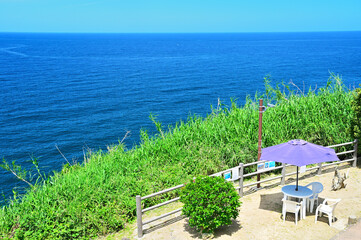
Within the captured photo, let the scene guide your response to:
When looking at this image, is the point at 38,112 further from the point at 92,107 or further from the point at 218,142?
the point at 218,142

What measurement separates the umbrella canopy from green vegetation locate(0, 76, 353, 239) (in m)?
3.52

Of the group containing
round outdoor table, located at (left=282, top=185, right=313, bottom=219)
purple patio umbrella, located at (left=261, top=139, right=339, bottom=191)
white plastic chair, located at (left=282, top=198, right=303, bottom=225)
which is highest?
purple patio umbrella, located at (left=261, top=139, right=339, bottom=191)

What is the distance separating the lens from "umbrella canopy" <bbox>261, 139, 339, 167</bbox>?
8.87m

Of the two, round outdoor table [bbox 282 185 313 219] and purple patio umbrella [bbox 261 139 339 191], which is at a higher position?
purple patio umbrella [bbox 261 139 339 191]

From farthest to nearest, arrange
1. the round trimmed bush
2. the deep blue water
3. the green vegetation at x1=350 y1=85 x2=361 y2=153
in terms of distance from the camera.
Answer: the deep blue water, the green vegetation at x1=350 y1=85 x2=361 y2=153, the round trimmed bush

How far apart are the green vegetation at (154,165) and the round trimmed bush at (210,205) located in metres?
2.33

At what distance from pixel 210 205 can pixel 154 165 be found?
4.40m

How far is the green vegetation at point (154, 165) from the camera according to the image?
9594mm

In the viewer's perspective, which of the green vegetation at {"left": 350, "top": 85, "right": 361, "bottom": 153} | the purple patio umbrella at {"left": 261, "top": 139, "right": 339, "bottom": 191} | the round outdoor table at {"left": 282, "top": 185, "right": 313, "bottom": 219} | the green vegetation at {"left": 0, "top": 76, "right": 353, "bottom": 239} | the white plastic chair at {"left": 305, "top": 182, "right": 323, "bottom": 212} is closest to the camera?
the purple patio umbrella at {"left": 261, "top": 139, "right": 339, "bottom": 191}

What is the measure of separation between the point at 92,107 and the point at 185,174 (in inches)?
1148

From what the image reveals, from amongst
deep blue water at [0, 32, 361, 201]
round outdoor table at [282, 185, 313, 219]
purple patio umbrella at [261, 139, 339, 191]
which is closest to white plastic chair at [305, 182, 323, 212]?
round outdoor table at [282, 185, 313, 219]

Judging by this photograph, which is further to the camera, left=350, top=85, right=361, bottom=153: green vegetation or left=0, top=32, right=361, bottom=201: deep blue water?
left=0, top=32, right=361, bottom=201: deep blue water

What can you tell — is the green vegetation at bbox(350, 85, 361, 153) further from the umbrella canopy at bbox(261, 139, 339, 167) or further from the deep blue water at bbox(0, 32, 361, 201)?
the deep blue water at bbox(0, 32, 361, 201)

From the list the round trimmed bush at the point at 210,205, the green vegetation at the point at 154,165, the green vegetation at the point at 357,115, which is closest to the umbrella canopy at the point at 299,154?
the round trimmed bush at the point at 210,205
